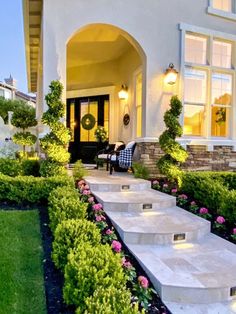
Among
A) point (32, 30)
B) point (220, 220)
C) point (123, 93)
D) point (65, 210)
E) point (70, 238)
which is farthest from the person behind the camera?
point (123, 93)

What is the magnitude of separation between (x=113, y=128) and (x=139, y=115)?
1.86m

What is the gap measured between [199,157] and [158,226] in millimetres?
3692

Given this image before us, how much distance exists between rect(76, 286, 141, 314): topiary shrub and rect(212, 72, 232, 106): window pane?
663 centimetres

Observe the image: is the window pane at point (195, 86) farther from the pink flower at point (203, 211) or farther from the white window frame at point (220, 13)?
the pink flower at point (203, 211)

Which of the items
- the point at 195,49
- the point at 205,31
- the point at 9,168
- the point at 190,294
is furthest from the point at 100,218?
the point at 205,31

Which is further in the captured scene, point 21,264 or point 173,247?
point 173,247

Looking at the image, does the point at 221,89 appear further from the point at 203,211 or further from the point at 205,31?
the point at 203,211

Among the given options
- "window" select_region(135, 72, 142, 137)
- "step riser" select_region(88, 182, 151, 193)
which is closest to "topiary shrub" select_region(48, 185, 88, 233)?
"step riser" select_region(88, 182, 151, 193)

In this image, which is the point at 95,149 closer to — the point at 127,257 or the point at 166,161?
the point at 166,161

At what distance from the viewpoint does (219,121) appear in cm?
828

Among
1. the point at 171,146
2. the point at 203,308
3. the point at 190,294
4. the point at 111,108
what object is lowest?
the point at 203,308

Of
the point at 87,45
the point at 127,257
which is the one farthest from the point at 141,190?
the point at 87,45

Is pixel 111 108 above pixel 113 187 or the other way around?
above

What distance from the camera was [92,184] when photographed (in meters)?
5.99
